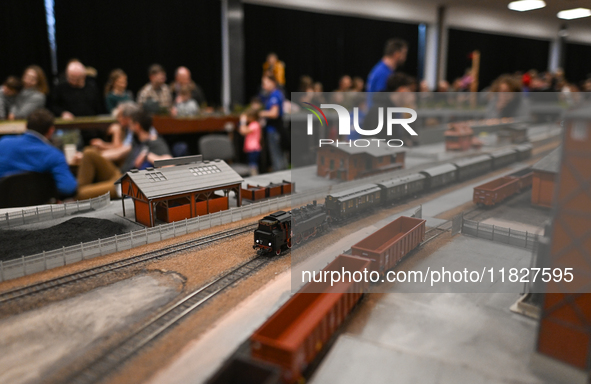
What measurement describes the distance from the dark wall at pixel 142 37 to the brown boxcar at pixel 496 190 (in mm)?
16120

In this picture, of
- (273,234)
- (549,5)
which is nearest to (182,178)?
(273,234)

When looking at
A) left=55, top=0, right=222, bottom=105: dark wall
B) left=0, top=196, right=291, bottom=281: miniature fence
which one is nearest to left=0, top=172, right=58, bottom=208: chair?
left=0, top=196, right=291, bottom=281: miniature fence

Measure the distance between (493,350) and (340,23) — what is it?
75.7 feet

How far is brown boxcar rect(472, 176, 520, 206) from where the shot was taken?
3893mm

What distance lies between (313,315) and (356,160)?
6.53 feet

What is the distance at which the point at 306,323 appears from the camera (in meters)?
3.13

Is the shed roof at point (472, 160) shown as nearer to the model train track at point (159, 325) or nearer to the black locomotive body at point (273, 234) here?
the black locomotive body at point (273, 234)

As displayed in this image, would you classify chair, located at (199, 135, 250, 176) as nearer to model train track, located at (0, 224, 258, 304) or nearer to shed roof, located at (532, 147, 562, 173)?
model train track, located at (0, 224, 258, 304)

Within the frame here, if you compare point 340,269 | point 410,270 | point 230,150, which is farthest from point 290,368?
point 230,150

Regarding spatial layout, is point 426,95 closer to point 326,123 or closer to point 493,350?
point 326,123

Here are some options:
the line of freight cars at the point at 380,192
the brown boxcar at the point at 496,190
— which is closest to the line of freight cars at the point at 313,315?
the line of freight cars at the point at 380,192

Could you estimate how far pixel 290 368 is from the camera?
271 cm

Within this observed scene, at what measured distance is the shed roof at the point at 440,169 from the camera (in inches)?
183

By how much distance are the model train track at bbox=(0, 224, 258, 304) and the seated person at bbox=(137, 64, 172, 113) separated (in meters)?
7.29
